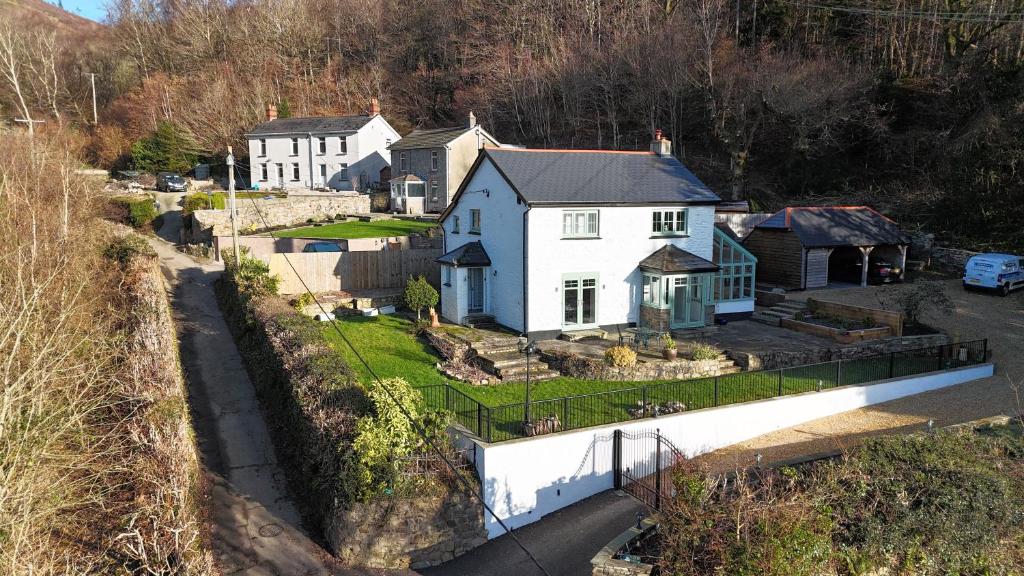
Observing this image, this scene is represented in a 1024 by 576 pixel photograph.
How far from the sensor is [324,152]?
53.9 m

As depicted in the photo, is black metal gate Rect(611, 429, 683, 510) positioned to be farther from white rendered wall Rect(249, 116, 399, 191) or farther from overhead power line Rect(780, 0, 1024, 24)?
white rendered wall Rect(249, 116, 399, 191)

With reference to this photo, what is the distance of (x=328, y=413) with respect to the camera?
46.4 feet

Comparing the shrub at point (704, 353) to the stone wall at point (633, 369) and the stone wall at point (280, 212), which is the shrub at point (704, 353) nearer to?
the stone wall at point (633, 369)

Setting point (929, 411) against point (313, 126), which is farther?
point (313, 126)

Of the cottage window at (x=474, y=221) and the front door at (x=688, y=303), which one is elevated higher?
the cottage window at (x=474, y=221)

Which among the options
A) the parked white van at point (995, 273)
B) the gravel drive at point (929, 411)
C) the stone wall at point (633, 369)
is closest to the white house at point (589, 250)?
the stone wall at point (633, 369)

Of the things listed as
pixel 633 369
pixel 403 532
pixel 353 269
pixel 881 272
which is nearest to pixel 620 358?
pixel 633 369

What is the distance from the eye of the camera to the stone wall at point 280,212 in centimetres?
3697

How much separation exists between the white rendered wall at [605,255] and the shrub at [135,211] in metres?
28.7

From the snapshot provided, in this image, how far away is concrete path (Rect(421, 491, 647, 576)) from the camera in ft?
41.4

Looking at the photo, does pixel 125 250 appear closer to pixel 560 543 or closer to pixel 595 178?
pixel 595 178

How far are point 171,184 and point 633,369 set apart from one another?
42247 millimetres

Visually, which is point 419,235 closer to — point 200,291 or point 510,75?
point 200,291

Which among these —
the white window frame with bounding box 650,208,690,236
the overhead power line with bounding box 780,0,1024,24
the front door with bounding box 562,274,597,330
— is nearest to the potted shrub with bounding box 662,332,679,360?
the front door with bounding box 562,274,597,330
